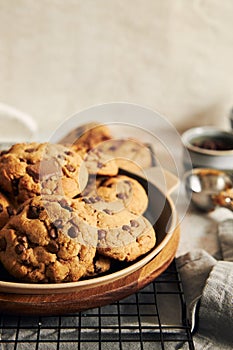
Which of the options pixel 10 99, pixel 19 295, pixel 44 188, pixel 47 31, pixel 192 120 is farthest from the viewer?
pixel 192 120

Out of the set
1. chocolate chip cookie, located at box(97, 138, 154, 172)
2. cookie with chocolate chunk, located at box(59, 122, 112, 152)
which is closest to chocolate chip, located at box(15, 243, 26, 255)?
chocolate chip cookie, located at box(97, 138, 154, 172)

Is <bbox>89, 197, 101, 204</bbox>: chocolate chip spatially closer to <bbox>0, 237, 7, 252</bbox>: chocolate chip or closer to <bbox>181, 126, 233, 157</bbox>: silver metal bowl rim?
<bbox>0, 237, 7, 252</bbox>: chocolate chip

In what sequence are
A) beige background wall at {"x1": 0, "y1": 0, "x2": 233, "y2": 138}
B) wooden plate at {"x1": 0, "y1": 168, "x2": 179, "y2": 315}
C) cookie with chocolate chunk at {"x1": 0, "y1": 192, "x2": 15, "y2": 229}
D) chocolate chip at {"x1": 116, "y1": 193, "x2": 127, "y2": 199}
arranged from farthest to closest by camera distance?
beige background wall at {"x1": 0, "y1": 0, "x2": 233, "y2": 138}, chocolate chip at {"x1": 116, "y1": 193, "x2": 127, "y2": 199}, cookie with chocolate chunk at {"x1": 0, "y1": 192, "x2": 15, "y2": 229}, wooden plate at {"x1": 0, "y1": 168, "x2": 179, "y2": 315}

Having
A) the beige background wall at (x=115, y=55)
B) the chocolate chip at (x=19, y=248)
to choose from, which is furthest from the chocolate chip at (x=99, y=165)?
the beige background wall at (x=115, y=55)

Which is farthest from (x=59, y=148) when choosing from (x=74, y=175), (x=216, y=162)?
(x=216, y=162)

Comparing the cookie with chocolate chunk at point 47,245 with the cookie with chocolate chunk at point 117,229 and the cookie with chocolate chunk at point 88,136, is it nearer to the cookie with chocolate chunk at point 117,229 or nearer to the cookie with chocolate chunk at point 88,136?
the cookie with chocolate chunk at point 117,229

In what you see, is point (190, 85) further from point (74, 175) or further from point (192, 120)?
point (74, 175)
